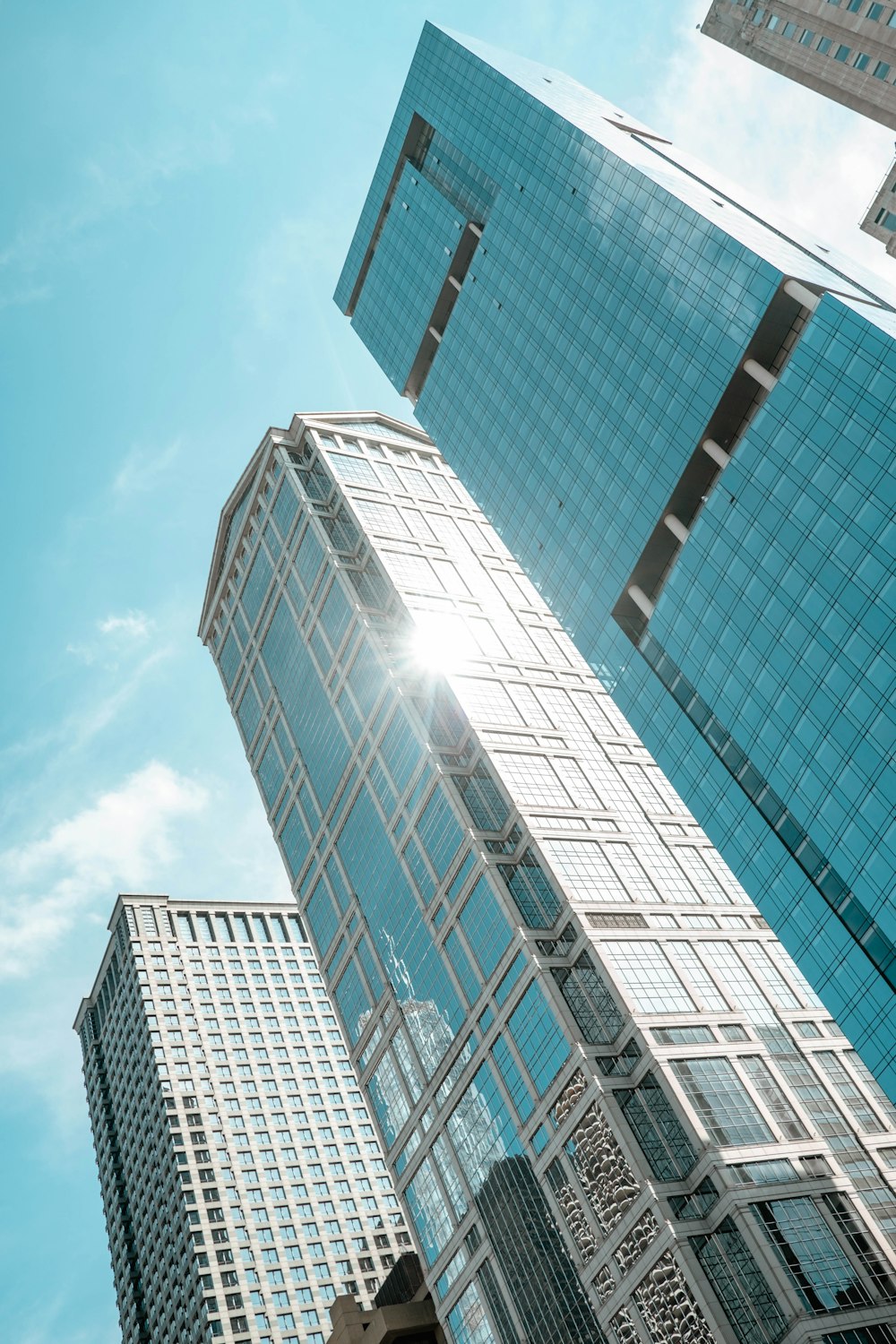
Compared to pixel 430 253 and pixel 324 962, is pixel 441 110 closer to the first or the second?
pixel 430 253

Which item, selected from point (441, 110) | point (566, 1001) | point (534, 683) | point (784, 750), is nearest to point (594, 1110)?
point (566, 1001)

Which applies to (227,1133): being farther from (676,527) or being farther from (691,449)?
(691,449)

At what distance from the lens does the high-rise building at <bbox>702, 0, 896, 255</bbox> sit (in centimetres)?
10412

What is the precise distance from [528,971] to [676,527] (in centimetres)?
3300

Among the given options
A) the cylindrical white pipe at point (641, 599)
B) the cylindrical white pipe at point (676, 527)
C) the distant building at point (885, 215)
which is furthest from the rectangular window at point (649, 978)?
the distant building at point (885, 215)

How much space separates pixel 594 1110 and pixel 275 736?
68.9 meters

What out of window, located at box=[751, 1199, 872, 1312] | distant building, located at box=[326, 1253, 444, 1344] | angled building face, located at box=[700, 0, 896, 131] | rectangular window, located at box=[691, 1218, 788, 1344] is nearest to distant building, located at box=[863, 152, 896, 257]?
angled building face, located at box=[700, 0, 896, 131]

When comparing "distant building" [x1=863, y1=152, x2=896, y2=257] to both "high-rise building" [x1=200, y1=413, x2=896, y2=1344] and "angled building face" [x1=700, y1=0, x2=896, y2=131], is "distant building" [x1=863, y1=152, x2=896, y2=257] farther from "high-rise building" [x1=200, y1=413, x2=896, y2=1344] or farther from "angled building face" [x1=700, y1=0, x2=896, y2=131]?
Answer: "high-rise building" [x1=200, y1=413, x2=896, y2=1344]

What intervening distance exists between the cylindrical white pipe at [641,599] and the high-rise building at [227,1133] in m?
79.3

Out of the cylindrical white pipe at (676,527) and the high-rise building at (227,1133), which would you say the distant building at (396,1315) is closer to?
the high-rise building at (227,1133)

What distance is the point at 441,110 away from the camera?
117062mm

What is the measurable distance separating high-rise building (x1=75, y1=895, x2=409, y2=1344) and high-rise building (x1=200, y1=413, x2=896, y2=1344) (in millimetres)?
28391

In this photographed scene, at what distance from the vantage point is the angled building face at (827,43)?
104 meters

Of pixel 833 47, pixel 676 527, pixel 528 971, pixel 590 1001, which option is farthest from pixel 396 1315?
pixel 833 47
